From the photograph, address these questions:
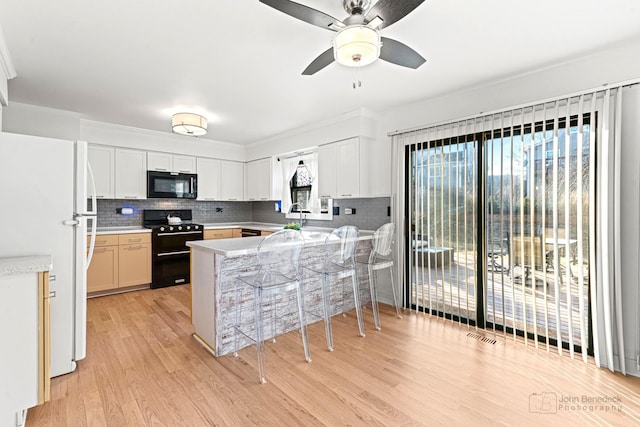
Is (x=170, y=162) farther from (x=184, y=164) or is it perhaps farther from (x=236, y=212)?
(x=236, y=212)

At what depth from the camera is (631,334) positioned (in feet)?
7.75

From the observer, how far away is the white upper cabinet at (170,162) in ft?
16.5

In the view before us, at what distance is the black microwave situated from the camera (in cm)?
498

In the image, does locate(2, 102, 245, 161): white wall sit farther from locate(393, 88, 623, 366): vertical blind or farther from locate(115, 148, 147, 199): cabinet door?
locate(393, 88, 623, 366): vertical blind

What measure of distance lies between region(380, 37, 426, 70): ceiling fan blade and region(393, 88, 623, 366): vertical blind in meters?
1.38

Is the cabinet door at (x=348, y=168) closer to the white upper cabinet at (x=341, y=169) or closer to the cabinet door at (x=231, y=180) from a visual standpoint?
the white upper cabinet at (x=341, y=169)

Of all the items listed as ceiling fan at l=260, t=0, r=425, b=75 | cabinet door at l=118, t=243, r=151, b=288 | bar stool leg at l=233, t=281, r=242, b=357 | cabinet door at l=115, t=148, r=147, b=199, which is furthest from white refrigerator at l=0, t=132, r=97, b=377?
cabinet door at l=115, t=148, r=147, b=199

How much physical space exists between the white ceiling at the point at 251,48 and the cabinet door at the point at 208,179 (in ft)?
6.18

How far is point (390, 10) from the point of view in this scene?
1.60 m

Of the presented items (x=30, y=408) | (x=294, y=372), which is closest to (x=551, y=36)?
(x=294, y=372)

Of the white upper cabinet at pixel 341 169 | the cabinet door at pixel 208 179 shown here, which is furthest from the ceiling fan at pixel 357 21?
the cabinet door at pixel 208 179

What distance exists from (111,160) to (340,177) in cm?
345

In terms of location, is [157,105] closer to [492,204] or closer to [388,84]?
[388,84]

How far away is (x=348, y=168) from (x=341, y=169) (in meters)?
0.13
